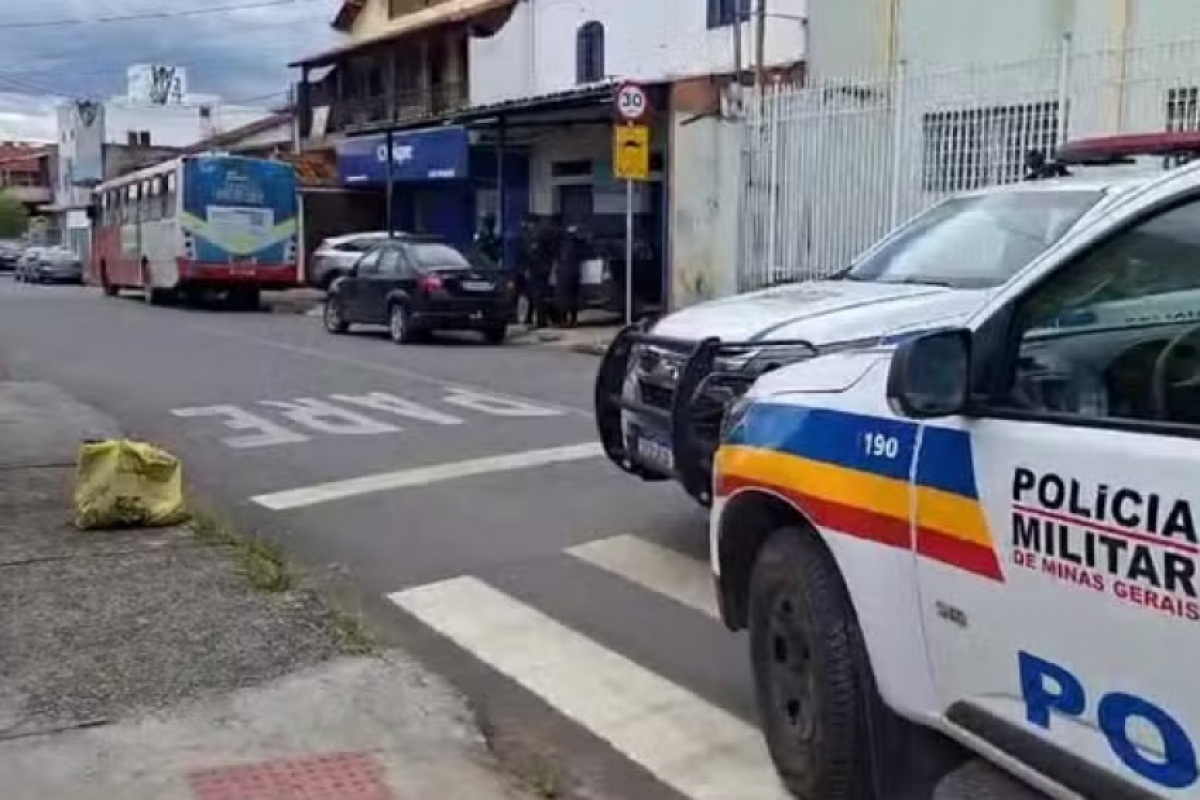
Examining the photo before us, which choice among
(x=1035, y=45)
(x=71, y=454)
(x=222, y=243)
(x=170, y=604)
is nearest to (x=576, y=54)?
(x=222, y=243)

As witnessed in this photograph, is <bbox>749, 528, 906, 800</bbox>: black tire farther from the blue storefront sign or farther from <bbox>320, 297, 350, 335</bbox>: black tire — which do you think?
the blue storefront sign

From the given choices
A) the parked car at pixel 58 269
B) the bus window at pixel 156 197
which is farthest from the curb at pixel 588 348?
the parked car at pixel 58 269

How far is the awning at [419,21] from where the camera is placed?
38.4 meters

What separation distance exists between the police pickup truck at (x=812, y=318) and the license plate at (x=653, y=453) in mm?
10

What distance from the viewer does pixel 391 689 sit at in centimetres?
532

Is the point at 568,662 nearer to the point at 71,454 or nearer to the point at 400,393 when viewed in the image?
the point at 71,454

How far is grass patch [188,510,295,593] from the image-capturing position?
22.2 feet

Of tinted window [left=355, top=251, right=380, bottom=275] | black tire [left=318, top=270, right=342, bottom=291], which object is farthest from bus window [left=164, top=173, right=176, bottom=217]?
tinted window [left=355, top=251, right=380, bottom=275]

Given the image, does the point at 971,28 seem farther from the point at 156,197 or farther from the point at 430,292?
the point at 156,197

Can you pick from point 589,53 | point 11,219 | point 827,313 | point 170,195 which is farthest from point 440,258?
point 11,219

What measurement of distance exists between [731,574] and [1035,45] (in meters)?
15.5

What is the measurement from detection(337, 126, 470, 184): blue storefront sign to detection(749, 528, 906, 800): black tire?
26.9 metres

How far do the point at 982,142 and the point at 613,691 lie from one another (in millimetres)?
11876

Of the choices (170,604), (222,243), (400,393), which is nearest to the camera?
(170,604)
